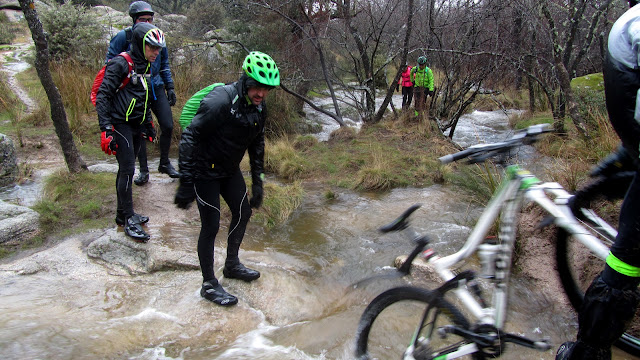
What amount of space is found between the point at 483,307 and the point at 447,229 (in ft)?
9.02

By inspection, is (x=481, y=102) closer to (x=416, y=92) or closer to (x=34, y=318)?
(x=416, y=92)

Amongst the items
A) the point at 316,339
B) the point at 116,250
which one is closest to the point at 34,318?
the point at 116,250

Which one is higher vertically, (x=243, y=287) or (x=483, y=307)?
(x=483, y=307)

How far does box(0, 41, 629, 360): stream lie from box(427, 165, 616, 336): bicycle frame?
1.88 feet

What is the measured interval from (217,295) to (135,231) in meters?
1.34

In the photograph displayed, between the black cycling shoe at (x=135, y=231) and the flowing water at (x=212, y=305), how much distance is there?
0.73 feet

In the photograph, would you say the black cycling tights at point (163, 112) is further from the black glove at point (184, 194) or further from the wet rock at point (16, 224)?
the black glove at point (184, 194)

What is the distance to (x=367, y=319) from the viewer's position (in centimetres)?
245

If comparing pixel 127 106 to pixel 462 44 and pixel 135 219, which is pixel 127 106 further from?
pixel 462 44

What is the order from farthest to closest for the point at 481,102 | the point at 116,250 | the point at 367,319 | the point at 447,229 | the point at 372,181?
the point at 481,102 → the point at 372,181 → the point at 447,229 → the point at 116,250 → the point at 367,319

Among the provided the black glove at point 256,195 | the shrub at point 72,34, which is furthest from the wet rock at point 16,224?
the shrub at point 72,34

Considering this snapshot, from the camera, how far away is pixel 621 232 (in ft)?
6.36

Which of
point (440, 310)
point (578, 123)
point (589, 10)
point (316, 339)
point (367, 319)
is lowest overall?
point (316, 339)

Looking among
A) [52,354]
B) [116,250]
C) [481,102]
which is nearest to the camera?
[52,354]
